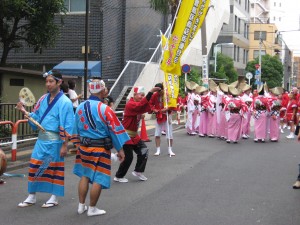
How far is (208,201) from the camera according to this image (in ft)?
22.8

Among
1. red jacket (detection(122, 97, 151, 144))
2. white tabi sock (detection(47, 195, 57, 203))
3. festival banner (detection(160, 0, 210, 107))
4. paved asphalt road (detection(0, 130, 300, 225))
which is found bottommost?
paved asphalt road (detection(0, 130, 300, 225))

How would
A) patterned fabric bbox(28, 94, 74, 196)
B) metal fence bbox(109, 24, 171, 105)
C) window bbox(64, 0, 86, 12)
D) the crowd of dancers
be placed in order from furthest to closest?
window bbox(64, 0, 86, 12), metal fence bbox(109, 24, 171, 105), the crowd of dancers, patterned fabric bbox(28, 94, 74, 196)

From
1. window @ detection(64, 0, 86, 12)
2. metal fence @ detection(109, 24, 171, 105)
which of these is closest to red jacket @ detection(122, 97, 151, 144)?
metal fence @ detection(109, 24, 171, 105)

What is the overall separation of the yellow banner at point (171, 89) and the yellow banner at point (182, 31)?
164mm

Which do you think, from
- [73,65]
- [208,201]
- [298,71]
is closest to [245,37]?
[73,65]

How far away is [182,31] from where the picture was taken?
14.3 meters

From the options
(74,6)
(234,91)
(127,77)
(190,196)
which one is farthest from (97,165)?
(74,6)

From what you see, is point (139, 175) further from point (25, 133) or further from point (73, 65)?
point (73, 65)

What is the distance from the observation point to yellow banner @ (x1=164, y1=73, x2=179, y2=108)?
38.8ft

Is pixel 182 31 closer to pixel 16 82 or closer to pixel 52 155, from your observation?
pixel 16 82

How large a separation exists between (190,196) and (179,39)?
7.44 m

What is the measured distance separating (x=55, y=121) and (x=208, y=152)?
702 centimetres

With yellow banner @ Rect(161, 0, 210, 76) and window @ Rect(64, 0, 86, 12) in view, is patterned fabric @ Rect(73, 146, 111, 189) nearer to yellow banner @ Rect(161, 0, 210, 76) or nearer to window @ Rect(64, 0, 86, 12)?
yellow banner @ Rect(161, 0, 210, 76)

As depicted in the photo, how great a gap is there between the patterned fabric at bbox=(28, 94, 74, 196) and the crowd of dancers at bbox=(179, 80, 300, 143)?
30.5 feet
